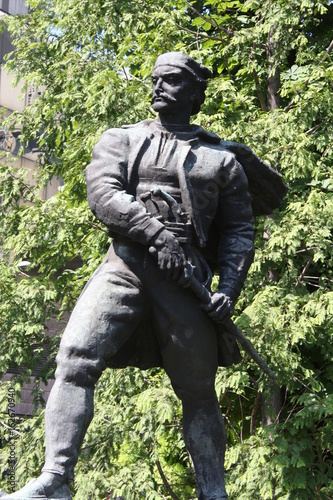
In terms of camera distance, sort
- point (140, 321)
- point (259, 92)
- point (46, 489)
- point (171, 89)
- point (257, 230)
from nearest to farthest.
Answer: point (46, 489), point (140, 321), point (171, 89), point (257, 230), point (259, 92)

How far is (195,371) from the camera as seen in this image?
223 inches

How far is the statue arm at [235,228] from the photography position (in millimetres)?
5871

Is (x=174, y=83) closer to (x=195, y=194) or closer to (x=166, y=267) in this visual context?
(x=195, y=194)

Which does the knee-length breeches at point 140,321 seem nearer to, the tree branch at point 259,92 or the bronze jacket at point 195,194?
the bronze jacket at point 195,194

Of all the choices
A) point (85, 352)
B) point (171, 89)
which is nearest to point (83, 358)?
point (85, 352)

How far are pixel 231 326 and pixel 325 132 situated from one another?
7.02m

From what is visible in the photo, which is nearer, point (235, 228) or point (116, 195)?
point (116, 195)

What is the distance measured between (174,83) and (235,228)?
32.4 inches

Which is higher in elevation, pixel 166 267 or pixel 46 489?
pixel 166 267

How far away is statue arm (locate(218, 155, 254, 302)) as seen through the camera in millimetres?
5871

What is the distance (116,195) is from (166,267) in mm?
425

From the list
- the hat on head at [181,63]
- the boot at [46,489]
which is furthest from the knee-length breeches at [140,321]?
the hat on head at [181,63]

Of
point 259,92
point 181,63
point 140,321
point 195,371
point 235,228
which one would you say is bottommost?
point 195,371

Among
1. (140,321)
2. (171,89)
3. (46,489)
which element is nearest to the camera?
(46,489)
